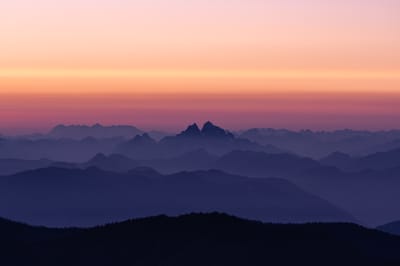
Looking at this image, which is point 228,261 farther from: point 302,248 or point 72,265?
point 72,265

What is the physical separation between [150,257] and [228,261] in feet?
78.9

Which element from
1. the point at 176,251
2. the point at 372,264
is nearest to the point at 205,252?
the point at 176,251

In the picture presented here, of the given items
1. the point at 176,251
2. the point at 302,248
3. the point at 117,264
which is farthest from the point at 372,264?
the point at 117,264

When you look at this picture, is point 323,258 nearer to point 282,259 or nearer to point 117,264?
point 282,259

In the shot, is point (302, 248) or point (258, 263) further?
point (302, 248)

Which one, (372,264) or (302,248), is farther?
(302,248)

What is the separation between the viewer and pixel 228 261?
185 m

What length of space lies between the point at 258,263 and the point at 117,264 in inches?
1500

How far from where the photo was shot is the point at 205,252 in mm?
194125

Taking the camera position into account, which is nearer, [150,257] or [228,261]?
[228,261]

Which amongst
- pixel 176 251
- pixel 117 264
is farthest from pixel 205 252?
pixel 117 264

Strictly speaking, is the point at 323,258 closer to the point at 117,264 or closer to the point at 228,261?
the point at 228,261

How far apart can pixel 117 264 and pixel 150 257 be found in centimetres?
866

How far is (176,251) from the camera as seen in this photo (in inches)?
7849
